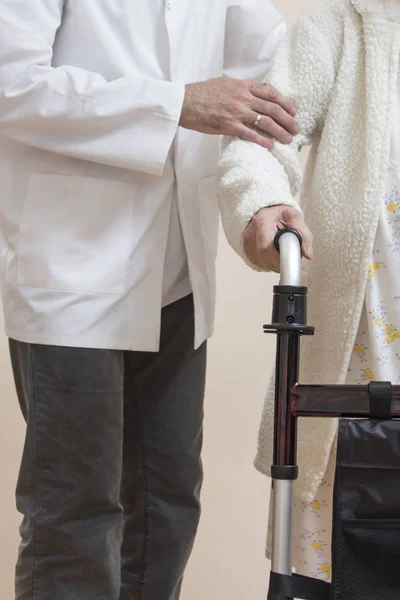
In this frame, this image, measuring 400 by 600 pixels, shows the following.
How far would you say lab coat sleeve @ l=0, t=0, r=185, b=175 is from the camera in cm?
131

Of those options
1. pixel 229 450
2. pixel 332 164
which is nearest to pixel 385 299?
pixel 332 164

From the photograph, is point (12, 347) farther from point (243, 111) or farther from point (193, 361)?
point (243, 111)

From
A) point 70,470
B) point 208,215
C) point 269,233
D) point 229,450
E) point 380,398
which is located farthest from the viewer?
point 229,450

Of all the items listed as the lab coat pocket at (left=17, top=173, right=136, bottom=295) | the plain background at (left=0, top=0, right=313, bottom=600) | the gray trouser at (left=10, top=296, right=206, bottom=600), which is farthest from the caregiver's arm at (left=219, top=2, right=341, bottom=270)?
the plain background at (left=0, top=0, right=313, bottom=600)

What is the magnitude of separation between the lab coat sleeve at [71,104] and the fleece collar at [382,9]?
0.29m

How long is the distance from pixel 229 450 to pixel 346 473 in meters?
2.22

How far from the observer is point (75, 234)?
54.2 inches

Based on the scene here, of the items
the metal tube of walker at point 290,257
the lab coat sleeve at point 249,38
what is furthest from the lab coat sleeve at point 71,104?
the metal tube of walker at point 290,257

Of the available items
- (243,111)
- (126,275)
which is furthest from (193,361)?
(243,111)

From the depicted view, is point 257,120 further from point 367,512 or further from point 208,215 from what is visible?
point 367,512

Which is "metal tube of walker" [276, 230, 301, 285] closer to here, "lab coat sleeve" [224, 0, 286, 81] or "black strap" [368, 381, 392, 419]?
"black strap" [368, 381, 392, 419]

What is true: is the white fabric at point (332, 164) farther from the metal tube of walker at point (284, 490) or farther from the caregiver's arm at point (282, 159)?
the metal tube of walker at point (284, 490)

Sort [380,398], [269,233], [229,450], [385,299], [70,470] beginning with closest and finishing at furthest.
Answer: [380,398]
[269,233]
[385,299]
[70,470]
[229,450]

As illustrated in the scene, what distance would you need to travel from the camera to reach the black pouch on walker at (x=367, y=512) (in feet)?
2.92
